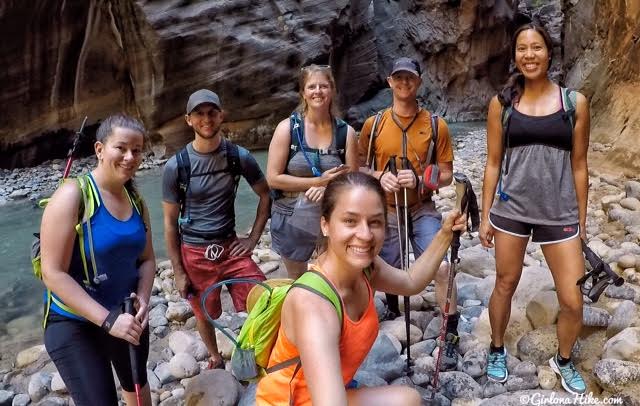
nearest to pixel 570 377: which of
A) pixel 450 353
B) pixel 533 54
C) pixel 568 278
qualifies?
pixel 568 278

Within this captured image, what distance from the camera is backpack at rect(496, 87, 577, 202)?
8.39 feet

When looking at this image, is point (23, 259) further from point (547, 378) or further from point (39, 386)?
point (547, 378)

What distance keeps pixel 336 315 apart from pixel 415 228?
1807 millimetres

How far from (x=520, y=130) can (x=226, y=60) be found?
1493 cm

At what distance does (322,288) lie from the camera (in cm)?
164

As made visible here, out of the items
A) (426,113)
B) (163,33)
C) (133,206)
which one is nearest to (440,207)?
(426,113)

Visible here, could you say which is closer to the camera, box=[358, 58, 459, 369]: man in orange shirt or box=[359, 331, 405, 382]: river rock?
box=[359, 331, 405, 382]: river rock

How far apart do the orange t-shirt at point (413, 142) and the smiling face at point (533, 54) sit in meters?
0.73

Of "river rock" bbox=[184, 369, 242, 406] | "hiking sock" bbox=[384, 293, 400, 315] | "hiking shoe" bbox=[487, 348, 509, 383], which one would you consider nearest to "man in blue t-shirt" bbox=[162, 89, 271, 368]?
"river rock" bbox=[184, 369, 242, 406]

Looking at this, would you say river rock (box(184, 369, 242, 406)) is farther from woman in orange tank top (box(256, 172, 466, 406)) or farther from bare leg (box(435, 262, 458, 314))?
Answer: bare leg (box(435, 262, 458, 314))

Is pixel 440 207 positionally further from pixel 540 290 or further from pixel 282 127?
pixel 282 127

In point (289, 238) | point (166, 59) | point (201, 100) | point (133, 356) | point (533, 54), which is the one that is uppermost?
point (166, 59)

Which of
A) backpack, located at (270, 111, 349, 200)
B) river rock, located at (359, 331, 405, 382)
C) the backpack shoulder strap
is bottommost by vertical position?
river rock, located at (359, 331, 405, 382)

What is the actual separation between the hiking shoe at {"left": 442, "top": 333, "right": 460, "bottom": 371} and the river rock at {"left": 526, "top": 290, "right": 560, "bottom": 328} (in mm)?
586
